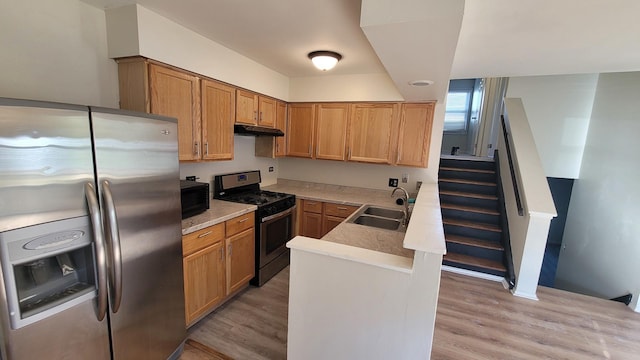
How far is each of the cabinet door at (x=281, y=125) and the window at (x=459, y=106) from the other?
519 centimetres

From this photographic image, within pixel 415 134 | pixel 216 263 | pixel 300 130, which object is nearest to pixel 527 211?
pixel 415 134

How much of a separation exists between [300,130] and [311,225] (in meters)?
1.33

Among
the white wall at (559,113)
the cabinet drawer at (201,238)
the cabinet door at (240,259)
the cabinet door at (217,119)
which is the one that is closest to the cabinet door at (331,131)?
the cabinet door at (217,119)

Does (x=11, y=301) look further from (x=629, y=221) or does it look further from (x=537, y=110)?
(x=537, y=110)

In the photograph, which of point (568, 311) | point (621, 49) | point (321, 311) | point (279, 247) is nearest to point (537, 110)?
point (621, 49)

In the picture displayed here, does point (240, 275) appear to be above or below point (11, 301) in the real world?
below

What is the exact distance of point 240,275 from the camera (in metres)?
2.61

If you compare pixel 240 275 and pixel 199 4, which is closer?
pixel 199 4

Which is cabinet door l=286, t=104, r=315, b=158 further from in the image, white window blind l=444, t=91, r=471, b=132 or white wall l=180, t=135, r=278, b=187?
white window blind l=444, t=91, r=471, b=132

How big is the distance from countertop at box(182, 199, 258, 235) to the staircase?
107 inches

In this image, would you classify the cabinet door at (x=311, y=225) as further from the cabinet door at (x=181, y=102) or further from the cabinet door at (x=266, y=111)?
the cabinet door at (x=181, y=102)

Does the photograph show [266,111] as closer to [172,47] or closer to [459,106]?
[172,47]

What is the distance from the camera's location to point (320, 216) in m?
3.39

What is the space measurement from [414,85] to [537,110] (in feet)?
12.1
